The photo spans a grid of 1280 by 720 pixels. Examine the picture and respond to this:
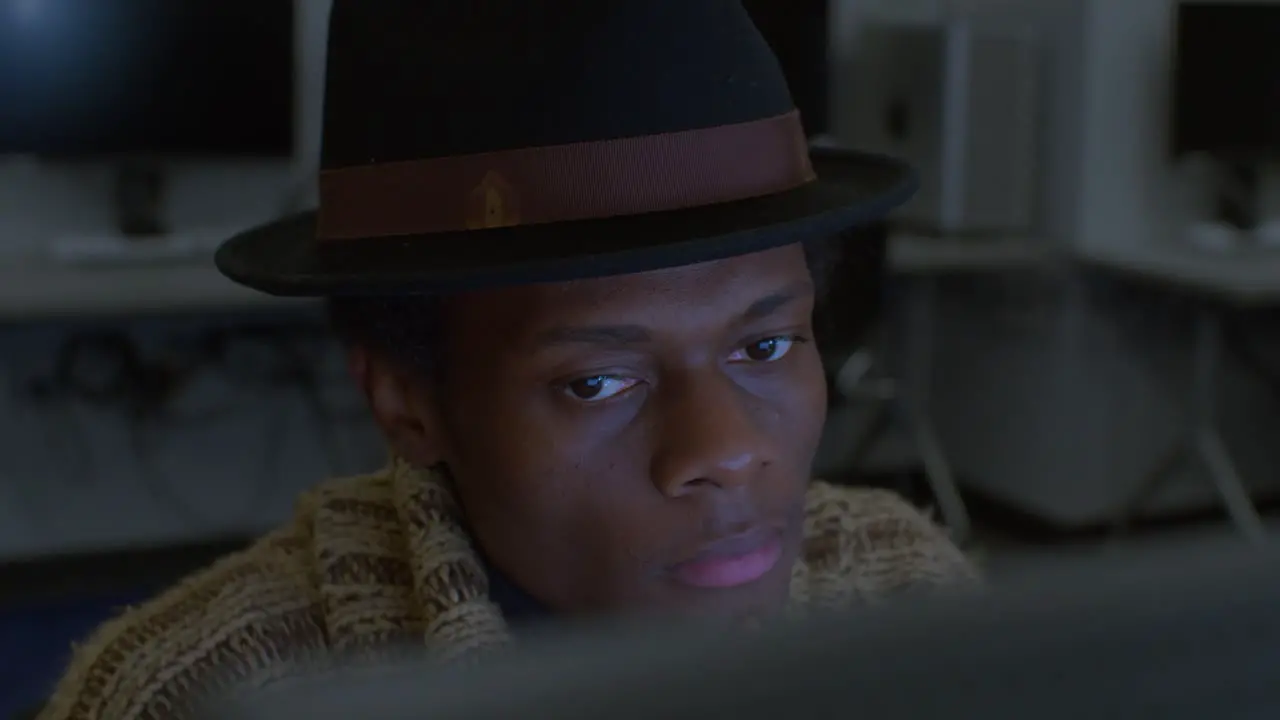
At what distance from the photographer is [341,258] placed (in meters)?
0.69

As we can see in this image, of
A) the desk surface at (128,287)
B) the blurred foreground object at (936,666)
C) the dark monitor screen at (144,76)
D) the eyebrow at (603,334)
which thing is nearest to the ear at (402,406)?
the eyebrow at (603,334)

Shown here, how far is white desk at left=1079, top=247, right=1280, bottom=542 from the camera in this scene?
283 cm

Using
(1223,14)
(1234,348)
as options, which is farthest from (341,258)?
(1234,348)

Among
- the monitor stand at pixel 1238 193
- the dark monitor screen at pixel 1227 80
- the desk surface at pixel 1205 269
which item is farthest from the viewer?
the monitor stand at pixel 1238 193

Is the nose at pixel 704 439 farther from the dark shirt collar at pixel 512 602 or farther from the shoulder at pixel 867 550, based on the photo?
the shoulder at pixel 867 550

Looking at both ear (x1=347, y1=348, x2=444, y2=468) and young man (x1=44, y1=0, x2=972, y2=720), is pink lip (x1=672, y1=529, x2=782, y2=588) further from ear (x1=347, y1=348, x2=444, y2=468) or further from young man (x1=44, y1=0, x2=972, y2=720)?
ear (x1=347, y1=348, x2=444, y2=468)

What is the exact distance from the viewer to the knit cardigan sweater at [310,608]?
29.5 inches

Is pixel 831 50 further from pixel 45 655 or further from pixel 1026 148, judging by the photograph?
pixel 45 655

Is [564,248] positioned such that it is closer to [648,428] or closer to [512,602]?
[648,428]

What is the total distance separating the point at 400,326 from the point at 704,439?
0.21 m

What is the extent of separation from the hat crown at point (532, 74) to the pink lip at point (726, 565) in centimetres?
20

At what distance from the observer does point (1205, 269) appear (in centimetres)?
300

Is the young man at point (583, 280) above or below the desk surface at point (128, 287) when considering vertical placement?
above

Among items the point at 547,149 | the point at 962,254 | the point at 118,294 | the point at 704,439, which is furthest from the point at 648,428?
the point at 962,254
